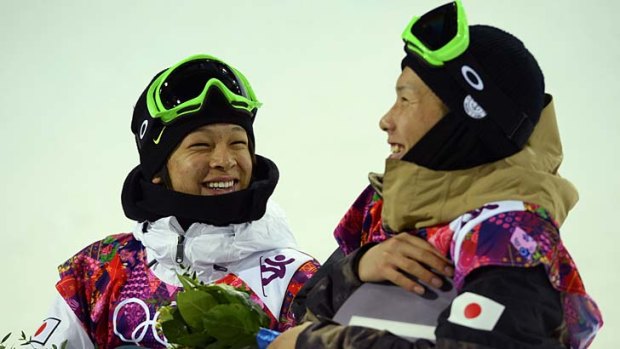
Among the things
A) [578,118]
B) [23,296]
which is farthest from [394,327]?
[23,296]

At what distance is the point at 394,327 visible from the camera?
1.60 meters

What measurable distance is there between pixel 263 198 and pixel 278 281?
19 centimetres

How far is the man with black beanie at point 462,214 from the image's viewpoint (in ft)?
4.82

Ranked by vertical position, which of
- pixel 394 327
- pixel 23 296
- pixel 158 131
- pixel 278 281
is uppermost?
pixel 158 131

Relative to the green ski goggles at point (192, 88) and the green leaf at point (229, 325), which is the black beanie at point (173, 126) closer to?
the green ski goggles at point (192, 88)

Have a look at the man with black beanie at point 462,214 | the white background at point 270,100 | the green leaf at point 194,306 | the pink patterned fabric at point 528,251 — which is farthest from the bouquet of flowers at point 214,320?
the white background at point 270,100

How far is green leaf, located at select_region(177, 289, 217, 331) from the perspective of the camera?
1.84 meters

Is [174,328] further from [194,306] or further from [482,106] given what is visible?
[482,106]

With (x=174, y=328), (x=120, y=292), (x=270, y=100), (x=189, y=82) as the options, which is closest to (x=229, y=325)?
(x=174, y=328)

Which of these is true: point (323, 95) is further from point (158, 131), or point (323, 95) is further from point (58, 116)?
point (158, 131)

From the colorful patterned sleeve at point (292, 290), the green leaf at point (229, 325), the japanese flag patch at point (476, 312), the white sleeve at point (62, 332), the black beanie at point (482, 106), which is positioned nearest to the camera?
the japanese flag patch at point (476, 312)

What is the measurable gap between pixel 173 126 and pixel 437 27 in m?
0.93

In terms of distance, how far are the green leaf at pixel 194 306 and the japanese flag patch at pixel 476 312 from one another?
0.53 meters

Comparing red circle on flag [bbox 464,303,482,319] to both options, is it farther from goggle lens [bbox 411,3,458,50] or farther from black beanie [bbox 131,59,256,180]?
black beanie [bbox 131,59,256,180]
